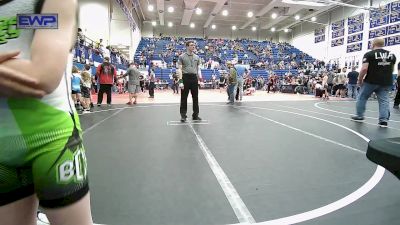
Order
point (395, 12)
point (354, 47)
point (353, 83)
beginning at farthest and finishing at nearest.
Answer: point (354, 47) < point (395, 12) < point (353, 83)

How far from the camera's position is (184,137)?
4379 millimetres

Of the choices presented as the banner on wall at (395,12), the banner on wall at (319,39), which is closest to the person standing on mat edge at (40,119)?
the banner on wall at (395,12)

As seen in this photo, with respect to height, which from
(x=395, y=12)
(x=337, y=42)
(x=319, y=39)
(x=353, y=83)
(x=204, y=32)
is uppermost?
(x=204, y=32)

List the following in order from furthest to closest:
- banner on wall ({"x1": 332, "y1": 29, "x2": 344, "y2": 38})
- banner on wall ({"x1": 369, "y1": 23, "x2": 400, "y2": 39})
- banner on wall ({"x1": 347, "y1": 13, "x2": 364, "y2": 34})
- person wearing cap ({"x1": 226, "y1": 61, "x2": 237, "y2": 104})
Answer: banner on wall ({"x1": 332, "y1": 29, "x2": 344, "y2": 38}) < banner on wall ({"x1": 347, "y1": 13, "x2": 364, "y2": 34}) < banner on wall ({"x1": 369, "y1": 23, "x2": 400, "y2": 39}) < person wearing cap ({"x1": 226, "y1": 61, "x2": 237, "y2": 104})

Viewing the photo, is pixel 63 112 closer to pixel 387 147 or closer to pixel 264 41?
pixel 387 147

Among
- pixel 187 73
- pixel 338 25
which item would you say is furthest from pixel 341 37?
pixel 187 73

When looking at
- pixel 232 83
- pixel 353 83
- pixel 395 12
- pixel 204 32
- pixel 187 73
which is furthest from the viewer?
pixel 204 32

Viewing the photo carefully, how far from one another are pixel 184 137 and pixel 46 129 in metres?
3.68

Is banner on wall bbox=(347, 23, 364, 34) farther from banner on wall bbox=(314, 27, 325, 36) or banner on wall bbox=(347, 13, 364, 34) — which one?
banner on wall bbox=(314, 27, 325, 36)

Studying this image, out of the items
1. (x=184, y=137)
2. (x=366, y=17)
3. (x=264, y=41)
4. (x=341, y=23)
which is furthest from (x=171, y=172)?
(x=264, y=41)

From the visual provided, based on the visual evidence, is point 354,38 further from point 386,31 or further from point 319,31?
point 319,31

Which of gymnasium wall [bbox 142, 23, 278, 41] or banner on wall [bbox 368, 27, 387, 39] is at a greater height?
gymnasium wall [bbox 142, 23, 278, 41]

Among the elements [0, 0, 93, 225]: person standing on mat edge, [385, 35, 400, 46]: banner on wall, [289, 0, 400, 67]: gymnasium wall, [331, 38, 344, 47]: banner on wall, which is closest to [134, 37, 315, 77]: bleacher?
[289, 0, 400, 67]: gymnasium wall

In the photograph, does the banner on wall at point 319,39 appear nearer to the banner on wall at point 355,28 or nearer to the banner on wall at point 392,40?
the banner on wall at point 355,28
